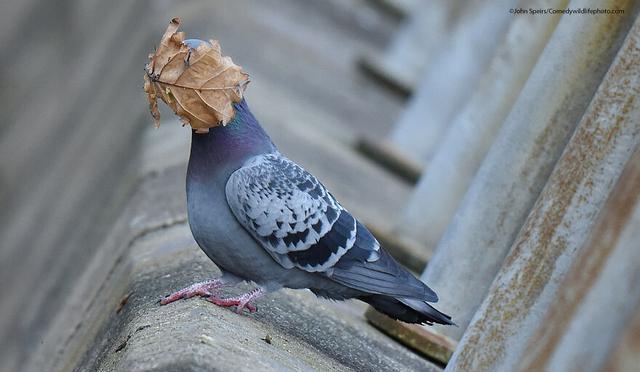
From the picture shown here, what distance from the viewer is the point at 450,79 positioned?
32.7ft

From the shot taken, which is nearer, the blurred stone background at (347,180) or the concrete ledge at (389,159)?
the blurred stone background at (347,180)

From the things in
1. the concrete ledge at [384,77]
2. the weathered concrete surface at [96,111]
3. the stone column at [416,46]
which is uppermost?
the stone column at [416,46]

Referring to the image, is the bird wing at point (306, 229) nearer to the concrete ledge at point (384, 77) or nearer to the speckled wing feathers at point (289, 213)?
the speckled wing feathers at point (289, 213)

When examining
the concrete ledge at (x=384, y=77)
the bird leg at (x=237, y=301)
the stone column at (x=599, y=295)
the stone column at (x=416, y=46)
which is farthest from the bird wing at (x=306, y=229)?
the concrete ledge at (x=384, y=77)

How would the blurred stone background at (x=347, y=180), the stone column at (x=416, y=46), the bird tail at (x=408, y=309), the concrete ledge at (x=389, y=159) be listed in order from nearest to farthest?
the blurred stone background at (x=347, y=180) → the bird tail at (x=408, y=309) → the concrete ledge at (x=389, y=159) → the stone column at (x=416, y=46)

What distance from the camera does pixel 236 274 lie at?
482cm

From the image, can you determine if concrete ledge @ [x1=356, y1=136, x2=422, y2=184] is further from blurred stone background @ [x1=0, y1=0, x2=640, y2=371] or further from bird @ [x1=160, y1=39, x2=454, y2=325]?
bird @ [x1=160, y1=39, x2=454, y2=325]

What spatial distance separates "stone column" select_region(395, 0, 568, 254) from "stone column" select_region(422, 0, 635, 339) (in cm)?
70

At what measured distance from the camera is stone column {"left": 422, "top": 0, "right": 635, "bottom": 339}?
16.9 feet

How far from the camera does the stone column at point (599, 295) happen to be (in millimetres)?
3361

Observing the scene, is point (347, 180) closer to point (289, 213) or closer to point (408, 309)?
point (408, 309)

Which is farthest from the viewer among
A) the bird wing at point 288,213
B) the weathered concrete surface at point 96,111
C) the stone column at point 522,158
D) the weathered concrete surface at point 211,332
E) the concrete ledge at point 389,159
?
the concrete ledge at point 389,159

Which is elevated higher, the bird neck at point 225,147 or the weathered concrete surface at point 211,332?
the bird neck at point 225,147

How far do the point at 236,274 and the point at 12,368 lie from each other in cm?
403
